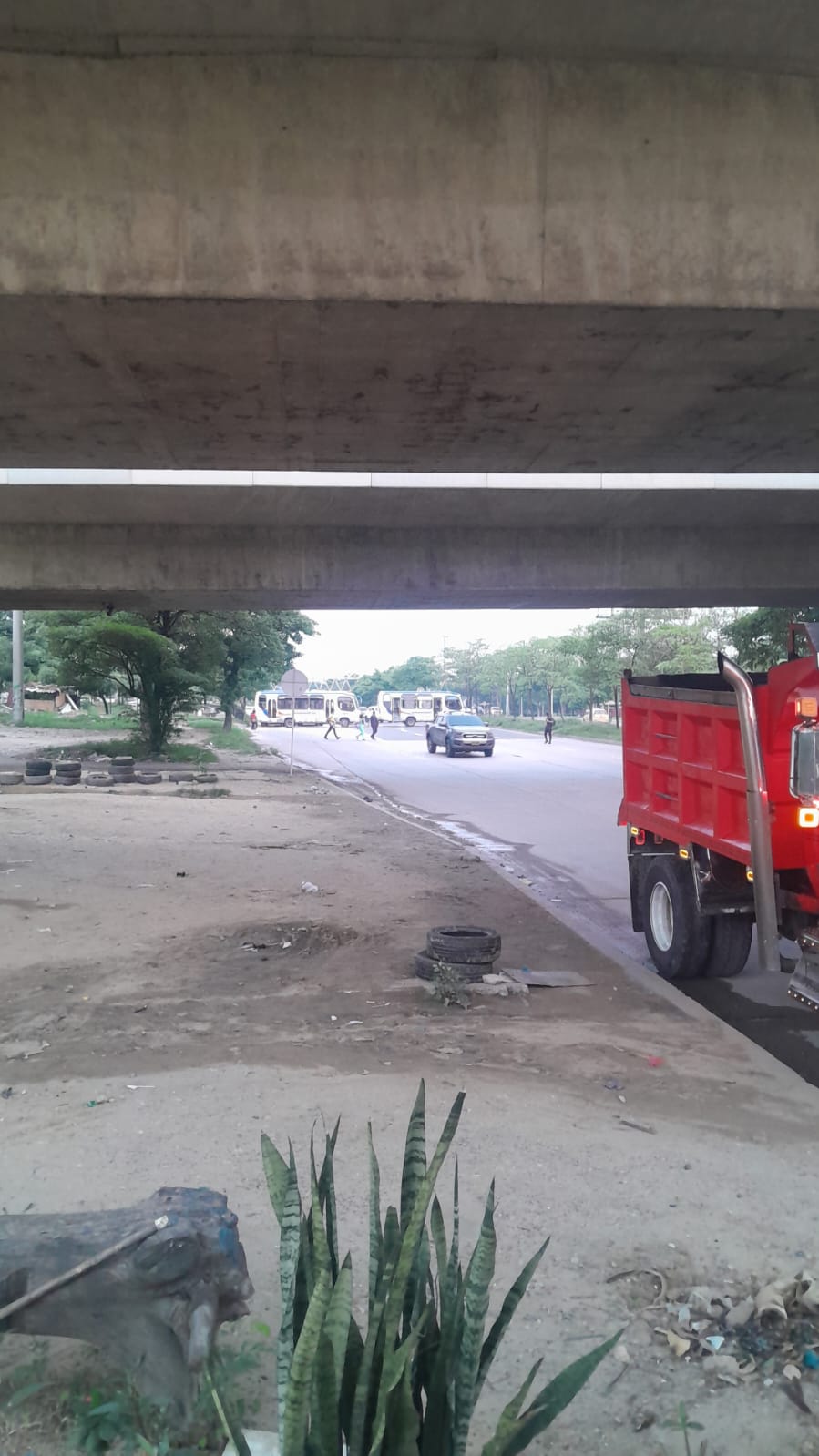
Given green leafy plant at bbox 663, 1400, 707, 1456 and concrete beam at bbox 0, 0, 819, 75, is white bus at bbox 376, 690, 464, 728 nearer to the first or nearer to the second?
concrete beam at bbox 0, 0, 819, 75

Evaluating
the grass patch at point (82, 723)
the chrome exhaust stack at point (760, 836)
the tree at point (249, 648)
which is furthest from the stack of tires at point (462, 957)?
the grass patch at point (82, 723)

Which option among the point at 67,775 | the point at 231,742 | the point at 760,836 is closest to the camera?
the point at 760,836

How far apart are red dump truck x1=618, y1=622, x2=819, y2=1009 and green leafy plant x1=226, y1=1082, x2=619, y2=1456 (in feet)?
14.2

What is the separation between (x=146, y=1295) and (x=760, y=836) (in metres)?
4.62

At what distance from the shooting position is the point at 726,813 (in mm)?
7148

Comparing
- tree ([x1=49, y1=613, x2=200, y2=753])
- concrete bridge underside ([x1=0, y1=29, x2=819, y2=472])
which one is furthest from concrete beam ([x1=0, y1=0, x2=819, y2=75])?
tree ([x1=49, y1=613, x2=200, y2=753])

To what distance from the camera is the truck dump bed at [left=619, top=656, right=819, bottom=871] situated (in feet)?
21.1

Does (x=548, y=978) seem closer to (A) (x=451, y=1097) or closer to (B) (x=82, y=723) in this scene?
(A) (x=451, y=1097)

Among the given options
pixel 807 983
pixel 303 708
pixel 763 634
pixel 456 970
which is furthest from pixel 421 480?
pixel 303 708

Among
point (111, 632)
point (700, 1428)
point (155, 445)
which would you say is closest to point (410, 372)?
point (155, 445)

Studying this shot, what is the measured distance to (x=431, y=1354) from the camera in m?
2.32

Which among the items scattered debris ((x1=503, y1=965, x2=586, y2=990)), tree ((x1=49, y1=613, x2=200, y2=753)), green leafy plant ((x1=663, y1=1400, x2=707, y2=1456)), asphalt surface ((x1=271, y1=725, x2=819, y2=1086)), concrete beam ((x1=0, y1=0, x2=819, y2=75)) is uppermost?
concrete beam ((x1=0, y1=0, x2=819, y2=75))

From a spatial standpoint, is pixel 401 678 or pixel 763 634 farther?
pixel 401 678

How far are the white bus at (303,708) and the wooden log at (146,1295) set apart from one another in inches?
2995
